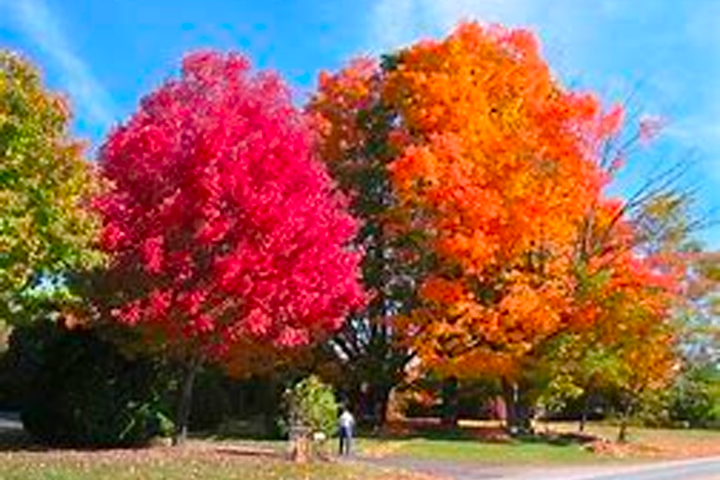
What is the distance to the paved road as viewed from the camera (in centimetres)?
3078

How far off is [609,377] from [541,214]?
777 cm

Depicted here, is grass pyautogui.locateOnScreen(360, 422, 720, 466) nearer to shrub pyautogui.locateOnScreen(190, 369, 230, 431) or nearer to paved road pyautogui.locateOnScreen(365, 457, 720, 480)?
paved road pyautogui.locateOnScreen(365, 457, 720, 480)

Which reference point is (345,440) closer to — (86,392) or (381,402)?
(86,392)

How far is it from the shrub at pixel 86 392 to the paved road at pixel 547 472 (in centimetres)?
594

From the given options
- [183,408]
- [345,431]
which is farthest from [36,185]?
[345,431]

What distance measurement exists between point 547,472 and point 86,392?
11770 mm

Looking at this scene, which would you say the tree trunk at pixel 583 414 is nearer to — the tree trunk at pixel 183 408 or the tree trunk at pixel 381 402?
the tree trunk at pixel 381 402

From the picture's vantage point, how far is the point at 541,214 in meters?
40.4

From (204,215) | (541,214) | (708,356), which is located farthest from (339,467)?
(708,356)

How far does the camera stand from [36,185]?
24609 mm

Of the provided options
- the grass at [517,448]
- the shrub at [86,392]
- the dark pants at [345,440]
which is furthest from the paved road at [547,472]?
the shrub at [86,392]

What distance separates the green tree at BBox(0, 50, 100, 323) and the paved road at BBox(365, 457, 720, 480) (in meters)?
10.4

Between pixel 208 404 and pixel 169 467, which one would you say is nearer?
pixel 169 467

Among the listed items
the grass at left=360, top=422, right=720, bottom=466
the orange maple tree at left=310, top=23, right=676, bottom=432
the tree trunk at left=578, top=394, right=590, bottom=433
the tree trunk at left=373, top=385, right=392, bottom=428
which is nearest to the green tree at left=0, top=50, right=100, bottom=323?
the grass at left=360, top=422, right=720, bottom=466
